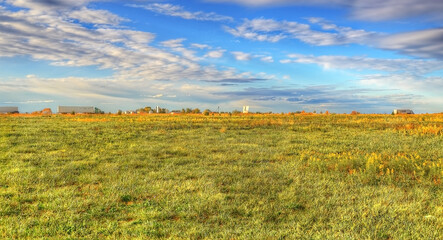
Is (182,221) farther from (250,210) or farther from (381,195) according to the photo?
(381,195)

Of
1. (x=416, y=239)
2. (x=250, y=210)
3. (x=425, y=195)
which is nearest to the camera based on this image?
(x=416, y=239)

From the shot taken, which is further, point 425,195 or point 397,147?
point 397,147

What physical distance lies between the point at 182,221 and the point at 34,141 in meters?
16.7

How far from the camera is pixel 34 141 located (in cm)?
2002

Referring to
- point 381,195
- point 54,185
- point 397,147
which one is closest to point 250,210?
point 381,195

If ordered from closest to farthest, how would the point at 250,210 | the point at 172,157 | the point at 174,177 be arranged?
the point at 250,210 < the point at 174,177 < the point at 172,157

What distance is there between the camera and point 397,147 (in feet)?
59.5

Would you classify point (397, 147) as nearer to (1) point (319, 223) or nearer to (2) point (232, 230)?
(1) point (319, 223)

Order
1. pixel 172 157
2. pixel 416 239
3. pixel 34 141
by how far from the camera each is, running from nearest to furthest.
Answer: pixel 416 239 < pixel 172 157 < pixel 34 141

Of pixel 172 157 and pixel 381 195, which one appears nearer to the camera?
pixel 381 195

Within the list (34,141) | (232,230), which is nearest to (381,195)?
(232,230)

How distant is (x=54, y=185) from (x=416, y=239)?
9874 millimetres

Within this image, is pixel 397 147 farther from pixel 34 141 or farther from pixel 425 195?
pixel 34 141

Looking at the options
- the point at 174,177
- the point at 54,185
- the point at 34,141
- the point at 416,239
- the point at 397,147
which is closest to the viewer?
the point at 416,239
